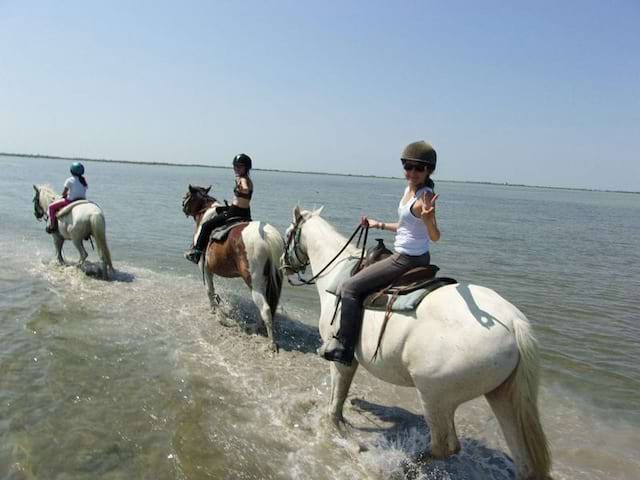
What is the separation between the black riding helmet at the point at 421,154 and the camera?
382 cm

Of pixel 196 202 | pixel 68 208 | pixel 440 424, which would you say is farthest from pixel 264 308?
pixel 68 208

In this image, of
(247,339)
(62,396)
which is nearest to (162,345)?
(247,339)

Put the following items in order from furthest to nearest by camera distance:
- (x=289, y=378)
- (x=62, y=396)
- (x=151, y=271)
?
(x=151, y=271) → (x=289, y=378) → (x=62, y=396)

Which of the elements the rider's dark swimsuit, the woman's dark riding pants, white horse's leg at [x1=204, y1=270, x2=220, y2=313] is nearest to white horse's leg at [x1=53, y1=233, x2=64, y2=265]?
the rider's dark swimsuit

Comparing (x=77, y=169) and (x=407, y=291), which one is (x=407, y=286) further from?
(x=77, y=169)

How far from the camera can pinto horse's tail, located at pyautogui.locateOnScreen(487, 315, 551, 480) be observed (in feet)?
10.9

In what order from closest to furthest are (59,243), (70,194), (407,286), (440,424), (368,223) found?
(440,424) < (407,286) < (368,223) < (70,194) < (59,243)

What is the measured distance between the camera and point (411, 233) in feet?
13.3

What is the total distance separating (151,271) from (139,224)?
9498 millimetres

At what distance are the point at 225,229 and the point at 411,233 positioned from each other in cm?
487

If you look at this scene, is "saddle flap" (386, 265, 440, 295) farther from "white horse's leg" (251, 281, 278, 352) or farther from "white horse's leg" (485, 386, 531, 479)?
"white horse's leg" (251, 281, 278, 352)

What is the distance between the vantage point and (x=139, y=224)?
21078mm

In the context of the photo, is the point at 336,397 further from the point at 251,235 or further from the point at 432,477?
the point at 251,235

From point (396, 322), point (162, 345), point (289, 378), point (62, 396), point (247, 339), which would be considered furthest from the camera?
Answer: point (247, 339)
